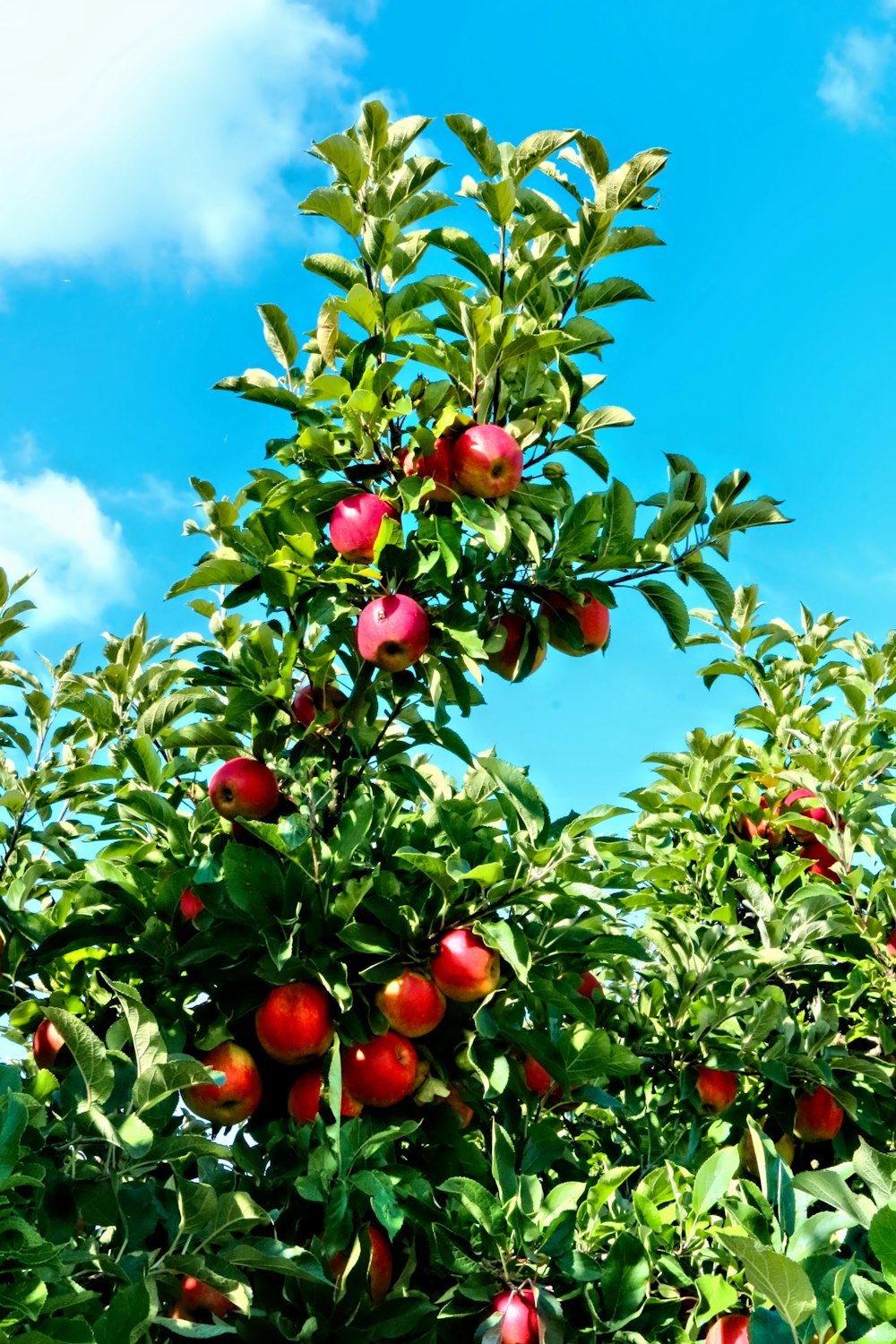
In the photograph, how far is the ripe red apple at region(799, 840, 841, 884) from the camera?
436 centimetres

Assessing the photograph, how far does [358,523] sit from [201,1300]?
1749mm

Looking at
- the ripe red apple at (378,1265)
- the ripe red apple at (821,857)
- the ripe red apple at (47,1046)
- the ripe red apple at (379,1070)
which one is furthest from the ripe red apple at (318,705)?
the ripe red apple at (821,857)

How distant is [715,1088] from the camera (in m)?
3.61

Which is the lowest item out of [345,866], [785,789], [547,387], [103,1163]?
[103,1163]

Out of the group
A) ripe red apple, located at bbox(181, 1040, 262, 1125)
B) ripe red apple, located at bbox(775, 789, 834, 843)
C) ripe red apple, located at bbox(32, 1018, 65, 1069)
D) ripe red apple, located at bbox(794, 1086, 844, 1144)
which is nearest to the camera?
ripe red apple, located at bbox(181, 1040, 262, 1125)

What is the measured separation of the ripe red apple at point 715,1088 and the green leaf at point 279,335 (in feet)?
7.92

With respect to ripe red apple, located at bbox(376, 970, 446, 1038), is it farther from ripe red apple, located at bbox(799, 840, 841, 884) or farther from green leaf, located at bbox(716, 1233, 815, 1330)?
ripe red apple, located at bbox(799, 840, 841, 884)

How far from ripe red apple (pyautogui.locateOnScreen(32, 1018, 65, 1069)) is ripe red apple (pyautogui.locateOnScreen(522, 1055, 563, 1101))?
1.19 m

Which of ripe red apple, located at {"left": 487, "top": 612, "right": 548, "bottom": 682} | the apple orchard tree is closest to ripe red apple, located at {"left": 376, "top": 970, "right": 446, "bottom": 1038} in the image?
the apple orchard tree

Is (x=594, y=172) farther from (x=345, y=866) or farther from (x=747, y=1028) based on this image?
(x=747, y=1028)

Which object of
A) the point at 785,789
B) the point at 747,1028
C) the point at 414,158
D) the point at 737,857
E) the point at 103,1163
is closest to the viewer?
the point at 103,1163

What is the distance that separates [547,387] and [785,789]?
213 cm

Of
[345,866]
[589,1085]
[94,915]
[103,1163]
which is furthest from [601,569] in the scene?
[103,1163]

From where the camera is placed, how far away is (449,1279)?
2.83 metres
